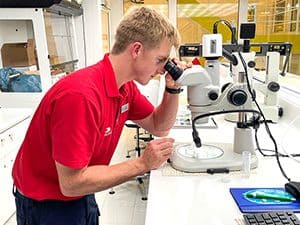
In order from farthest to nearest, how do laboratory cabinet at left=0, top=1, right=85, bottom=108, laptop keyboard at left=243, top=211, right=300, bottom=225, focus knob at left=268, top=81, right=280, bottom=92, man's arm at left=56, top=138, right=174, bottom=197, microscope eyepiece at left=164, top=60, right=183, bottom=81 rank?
laboratory cabinet at left=0, top=1, right=85, bottom=108, focus knob at left=268, top=81, right=280, bottom=92, microscope eyepiece at left=164, top=60, right=183, bottom=81, man's arm at left=56, top=138, right=174, bottom=197, laptop keyboard at left=243, top=211, right=300, bottom=225

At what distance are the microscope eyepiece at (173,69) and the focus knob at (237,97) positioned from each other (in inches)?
9.2

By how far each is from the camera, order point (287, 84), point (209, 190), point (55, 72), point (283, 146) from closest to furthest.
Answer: point (209, 190)
point (283, 146)
point (287, 84)
point (55, 72)

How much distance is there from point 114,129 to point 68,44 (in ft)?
9.28

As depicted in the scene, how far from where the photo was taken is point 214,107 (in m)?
1.28

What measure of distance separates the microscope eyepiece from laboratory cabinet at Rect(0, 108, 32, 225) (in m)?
1.44

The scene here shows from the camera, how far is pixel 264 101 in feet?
6.78

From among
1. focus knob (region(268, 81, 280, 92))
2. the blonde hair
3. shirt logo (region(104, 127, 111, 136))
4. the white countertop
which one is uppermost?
the blonde hair

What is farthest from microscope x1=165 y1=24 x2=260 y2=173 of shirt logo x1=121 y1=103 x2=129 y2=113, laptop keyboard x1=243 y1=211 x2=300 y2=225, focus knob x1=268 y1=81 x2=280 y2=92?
focus knob x1=268 y1=81 x2=280 y2=92

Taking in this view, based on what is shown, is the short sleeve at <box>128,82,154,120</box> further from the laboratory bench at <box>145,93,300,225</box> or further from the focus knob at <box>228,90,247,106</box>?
the focus knob at <box>228,90,247,106</box>

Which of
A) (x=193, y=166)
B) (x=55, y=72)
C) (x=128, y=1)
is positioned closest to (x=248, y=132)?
(x=193, y=166)

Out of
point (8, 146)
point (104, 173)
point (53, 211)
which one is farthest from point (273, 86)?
point (8, 146)

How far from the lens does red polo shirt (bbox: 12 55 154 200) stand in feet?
2.97

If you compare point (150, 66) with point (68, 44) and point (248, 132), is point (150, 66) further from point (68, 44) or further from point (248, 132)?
point (68, 44)

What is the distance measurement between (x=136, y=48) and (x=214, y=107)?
44 cm
